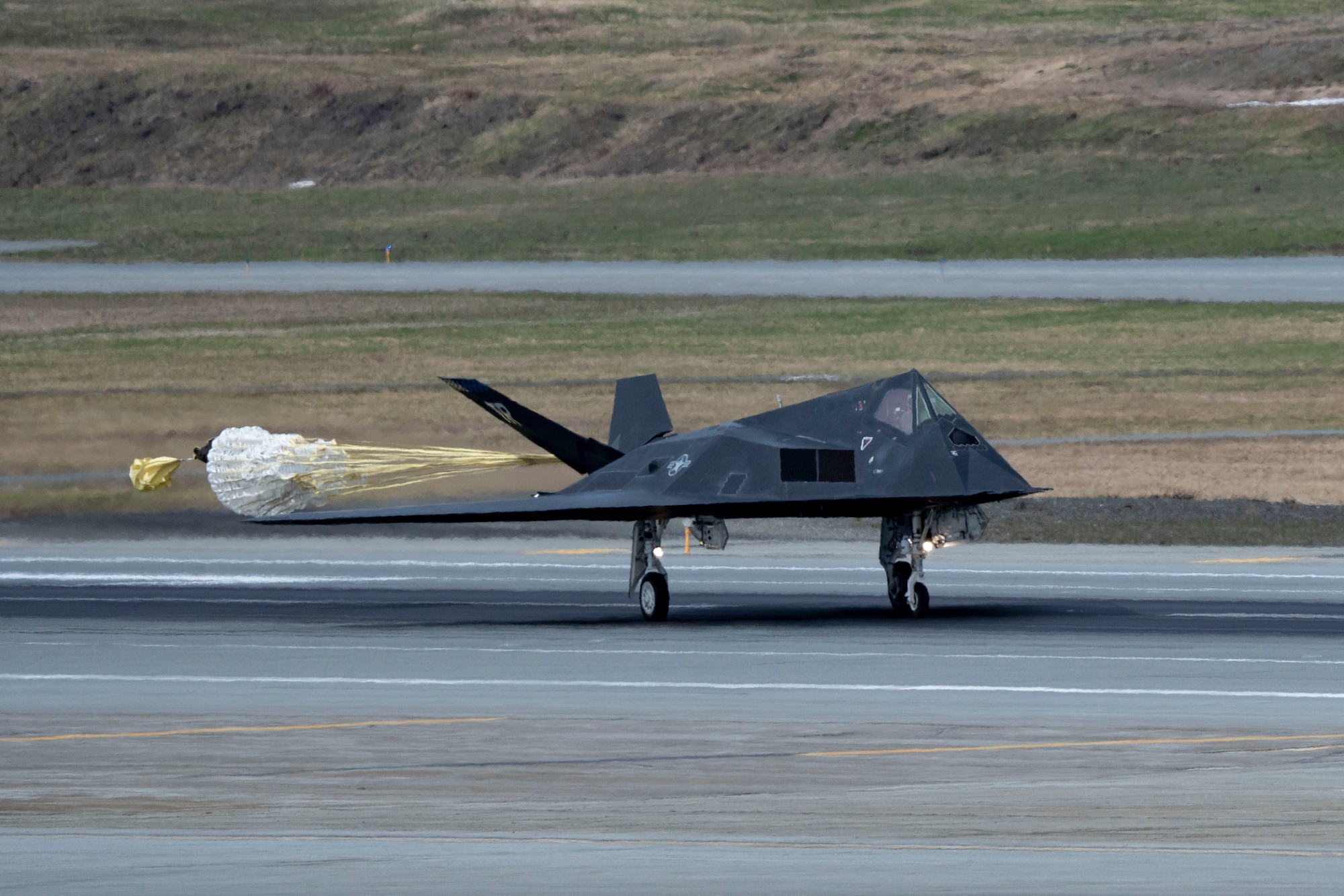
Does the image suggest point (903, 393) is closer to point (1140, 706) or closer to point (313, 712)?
point (1140, 706)

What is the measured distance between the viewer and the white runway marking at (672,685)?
17.8 metres

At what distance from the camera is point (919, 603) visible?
80.2 ft

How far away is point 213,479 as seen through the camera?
25.4 meters

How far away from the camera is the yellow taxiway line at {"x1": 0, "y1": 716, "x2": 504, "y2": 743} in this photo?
1552 cm

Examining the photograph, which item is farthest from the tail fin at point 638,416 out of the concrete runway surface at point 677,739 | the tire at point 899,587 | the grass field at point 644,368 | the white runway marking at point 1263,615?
the grass field at point 644,368

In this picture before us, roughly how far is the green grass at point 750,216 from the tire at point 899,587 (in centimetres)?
5195

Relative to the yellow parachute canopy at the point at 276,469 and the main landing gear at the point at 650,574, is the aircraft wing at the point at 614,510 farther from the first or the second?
the yellow parachute canopy at the point at 276,469

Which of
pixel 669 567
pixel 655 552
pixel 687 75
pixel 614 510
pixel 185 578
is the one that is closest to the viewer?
pixel 614 510

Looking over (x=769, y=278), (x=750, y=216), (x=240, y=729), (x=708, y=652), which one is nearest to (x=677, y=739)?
(x=240, y=729)

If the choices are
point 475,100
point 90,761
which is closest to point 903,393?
point 90,761

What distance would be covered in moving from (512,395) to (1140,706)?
1347 inches

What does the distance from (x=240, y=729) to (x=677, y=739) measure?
3.17 meters

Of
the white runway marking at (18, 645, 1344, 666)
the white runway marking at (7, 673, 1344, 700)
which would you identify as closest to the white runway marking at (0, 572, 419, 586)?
the white runway marking at (18, 645, 1344, 666)

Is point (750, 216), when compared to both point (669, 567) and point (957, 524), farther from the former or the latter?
point (957, 524)
